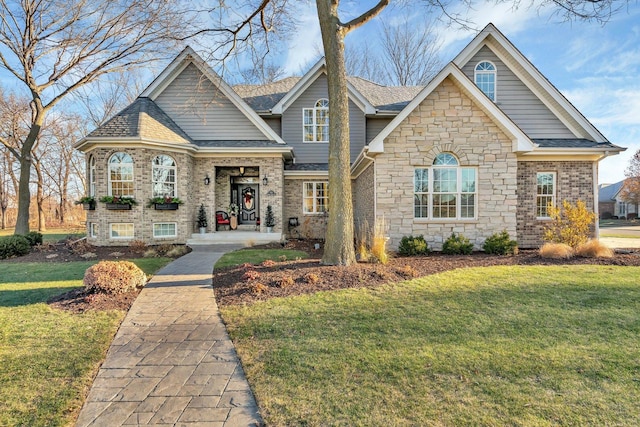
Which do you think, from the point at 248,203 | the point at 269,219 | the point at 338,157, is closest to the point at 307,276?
the point at 338,157

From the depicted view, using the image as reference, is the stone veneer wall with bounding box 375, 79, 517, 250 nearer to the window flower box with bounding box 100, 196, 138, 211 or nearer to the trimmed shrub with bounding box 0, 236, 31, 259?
the window flower box with bounding box 100, 196, 138, 211

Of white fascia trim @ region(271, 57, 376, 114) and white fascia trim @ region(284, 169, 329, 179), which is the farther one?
white fascia trim @ region(271, 57, 376, 114)

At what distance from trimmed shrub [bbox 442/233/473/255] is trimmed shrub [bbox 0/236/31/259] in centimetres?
1407

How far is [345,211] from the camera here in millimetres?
7125

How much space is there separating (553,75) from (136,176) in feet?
56.2

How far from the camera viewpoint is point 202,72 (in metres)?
13.1

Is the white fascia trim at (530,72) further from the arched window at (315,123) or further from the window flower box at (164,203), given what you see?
the window flower box at (164,203)

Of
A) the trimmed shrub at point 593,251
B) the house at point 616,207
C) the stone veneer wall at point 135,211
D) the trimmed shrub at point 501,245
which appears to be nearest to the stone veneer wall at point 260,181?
the stone veneer wall at point 135,211

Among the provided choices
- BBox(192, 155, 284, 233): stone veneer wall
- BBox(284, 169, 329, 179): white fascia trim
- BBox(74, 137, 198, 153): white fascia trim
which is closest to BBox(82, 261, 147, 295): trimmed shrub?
BBox(74, 137, 198, 153): white fascia trim

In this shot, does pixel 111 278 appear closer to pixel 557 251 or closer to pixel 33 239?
pixel 33 239

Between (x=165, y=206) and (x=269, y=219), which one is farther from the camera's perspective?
(x=269, y=219)

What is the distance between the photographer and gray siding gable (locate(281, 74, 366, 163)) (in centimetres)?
1470

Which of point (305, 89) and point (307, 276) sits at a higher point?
point (305, 89)

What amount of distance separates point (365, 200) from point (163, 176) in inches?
310
